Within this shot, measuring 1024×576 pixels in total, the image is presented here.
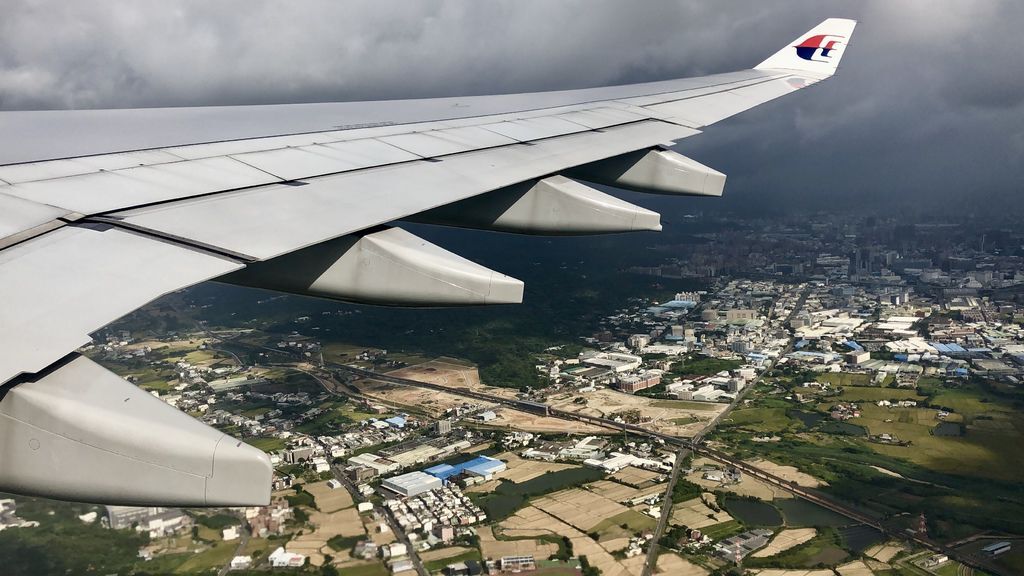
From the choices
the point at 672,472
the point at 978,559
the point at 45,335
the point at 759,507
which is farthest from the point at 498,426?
the point at 45,335

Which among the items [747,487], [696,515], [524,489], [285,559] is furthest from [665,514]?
[285,559]

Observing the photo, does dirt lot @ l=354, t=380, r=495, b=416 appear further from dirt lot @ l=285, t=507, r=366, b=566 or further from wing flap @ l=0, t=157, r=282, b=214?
wing flap @ l=0, t=157, r=282, b=214

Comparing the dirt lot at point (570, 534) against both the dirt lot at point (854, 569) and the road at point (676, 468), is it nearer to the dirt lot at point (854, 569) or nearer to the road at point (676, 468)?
the road at point (676, 468)

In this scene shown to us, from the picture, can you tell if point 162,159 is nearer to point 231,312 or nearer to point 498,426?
point 498,426

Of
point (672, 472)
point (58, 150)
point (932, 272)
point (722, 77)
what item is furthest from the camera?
point (932, 272)

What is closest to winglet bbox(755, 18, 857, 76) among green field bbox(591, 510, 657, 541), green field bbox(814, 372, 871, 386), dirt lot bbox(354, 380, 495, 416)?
green field bbox(591, 510, 657, 541)

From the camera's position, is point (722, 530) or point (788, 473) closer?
point (722, 530)

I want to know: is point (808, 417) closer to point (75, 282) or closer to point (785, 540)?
point (785, 540)
